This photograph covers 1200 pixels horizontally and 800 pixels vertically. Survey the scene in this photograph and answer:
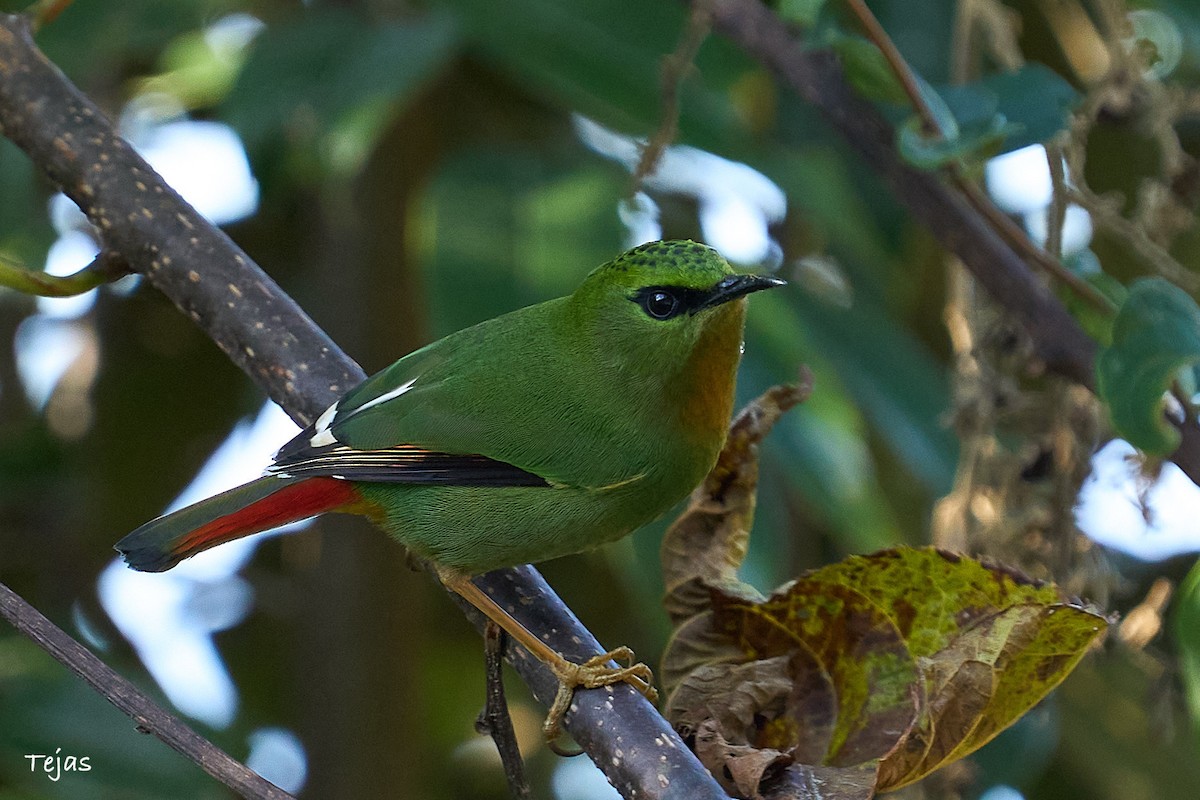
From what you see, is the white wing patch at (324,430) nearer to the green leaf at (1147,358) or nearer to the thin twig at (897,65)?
the thin twig at (897,65)

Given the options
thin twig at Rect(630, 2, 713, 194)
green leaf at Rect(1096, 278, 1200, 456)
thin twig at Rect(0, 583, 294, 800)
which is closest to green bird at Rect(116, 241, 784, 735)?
thin twig at Rect(630, 2, 713, 194)

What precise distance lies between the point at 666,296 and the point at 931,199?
1.68 feet

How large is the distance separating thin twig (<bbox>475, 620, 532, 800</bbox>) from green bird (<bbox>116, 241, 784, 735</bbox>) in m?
0.19

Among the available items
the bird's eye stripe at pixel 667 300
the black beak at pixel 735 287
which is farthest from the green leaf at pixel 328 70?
the black beak at pixel 735 287

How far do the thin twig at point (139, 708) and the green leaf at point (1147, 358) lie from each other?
111 cm

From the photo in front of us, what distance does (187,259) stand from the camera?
1.83 m

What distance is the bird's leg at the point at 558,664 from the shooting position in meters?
1.53

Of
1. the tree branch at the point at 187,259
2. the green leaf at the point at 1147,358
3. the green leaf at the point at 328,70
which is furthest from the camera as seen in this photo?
the green leaf at the point at 328,70

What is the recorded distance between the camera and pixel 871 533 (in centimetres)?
255

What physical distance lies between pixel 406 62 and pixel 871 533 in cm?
128

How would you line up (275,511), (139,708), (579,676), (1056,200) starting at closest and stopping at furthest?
(139,708) → (579,676) → (275,511) → (1056,200)

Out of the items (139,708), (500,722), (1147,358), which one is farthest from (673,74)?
(139,708)

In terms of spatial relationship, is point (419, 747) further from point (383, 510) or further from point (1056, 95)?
point (1056, 95)

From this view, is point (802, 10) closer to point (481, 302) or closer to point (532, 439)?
point (532, 439)
